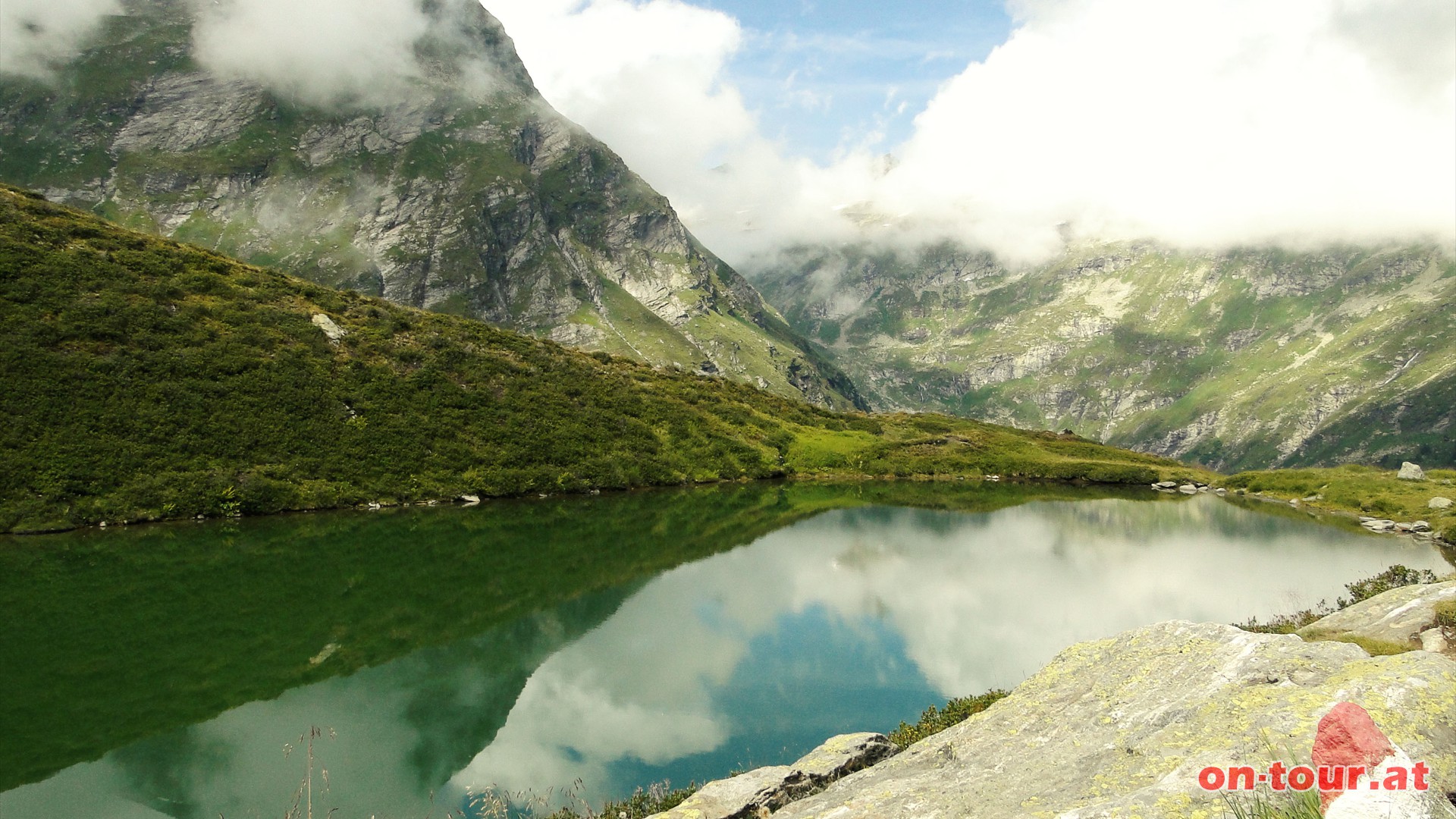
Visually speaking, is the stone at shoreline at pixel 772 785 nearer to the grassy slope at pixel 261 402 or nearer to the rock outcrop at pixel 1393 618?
the rock outcrop at pixel 1393 618

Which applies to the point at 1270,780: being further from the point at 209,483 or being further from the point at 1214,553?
the point at 209,483

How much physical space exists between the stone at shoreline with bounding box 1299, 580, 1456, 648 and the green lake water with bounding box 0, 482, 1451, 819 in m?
8.76

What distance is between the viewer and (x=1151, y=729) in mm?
8305

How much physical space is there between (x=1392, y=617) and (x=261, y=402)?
220 ft

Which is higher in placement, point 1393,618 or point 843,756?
point 1393,618

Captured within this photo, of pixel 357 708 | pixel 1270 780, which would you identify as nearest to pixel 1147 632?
pixel 1270 780

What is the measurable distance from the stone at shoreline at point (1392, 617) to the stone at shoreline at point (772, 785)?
38.5ft

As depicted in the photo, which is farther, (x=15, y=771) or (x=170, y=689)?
(x=170, y=689)

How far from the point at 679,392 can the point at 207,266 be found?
185ft

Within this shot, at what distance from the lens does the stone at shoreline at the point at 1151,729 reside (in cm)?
622

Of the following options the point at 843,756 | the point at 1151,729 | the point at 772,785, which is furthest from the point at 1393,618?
the point at 772,785

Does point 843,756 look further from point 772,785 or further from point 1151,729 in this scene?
point 1151,729

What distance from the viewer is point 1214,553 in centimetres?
4728

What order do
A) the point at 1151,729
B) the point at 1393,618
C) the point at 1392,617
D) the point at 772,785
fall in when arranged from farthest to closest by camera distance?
the point at 1392,617
the point at 1393,618
the point at 772,785
the point at 1151,729
